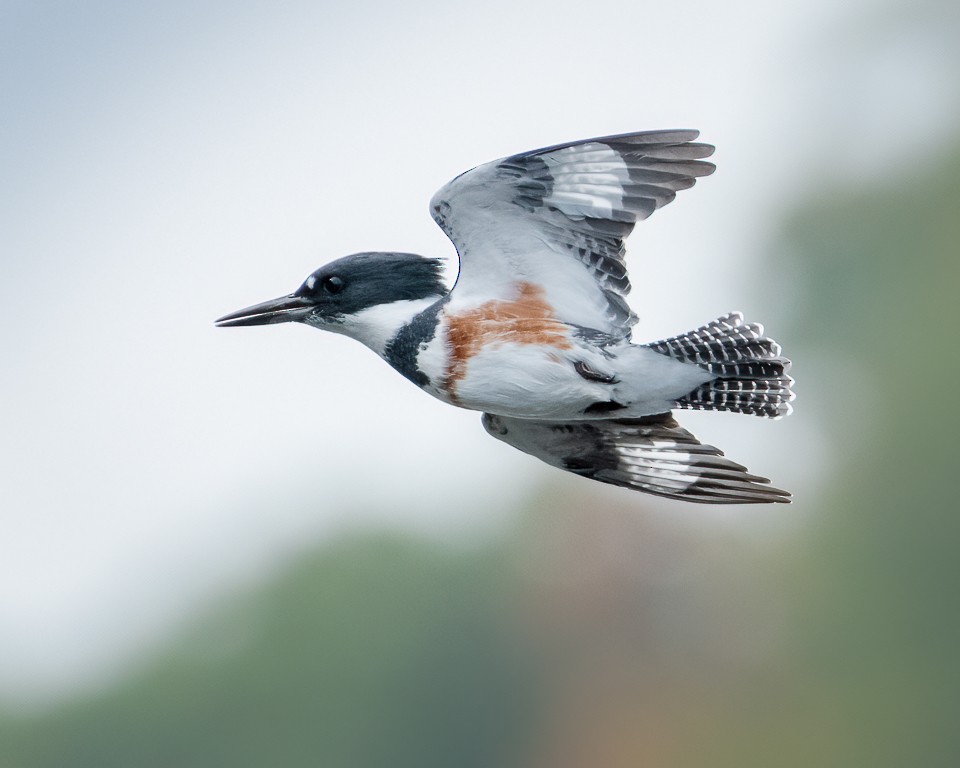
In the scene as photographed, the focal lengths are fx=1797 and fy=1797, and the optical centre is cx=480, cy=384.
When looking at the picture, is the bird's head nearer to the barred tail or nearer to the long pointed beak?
the long pointed beak

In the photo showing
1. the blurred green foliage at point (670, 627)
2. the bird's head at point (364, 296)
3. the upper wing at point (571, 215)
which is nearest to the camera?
the upper wing at point (571, 215)

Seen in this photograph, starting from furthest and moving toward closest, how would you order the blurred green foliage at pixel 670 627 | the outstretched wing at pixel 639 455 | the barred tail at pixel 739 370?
the blurred green foliage at pixel 670 627 < the outstretched wing at pixel 639 455 < the barred tail at pixel 739 370

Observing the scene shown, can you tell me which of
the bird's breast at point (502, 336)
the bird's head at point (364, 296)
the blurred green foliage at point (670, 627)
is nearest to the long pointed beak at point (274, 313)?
the bird's head at point (364, 296)

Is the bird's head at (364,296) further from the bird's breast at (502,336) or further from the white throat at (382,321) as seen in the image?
the bird's breast at (502,336)

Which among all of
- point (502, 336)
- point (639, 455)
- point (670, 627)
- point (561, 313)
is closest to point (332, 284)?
point (502, 336)

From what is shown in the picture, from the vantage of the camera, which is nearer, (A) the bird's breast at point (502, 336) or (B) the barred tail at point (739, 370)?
(A) the bird's breast at point (502, 336)

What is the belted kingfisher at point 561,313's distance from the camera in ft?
16.5

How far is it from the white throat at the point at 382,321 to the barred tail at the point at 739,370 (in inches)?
31.3

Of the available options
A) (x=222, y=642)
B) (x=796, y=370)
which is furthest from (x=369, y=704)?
(x=796, y=370)

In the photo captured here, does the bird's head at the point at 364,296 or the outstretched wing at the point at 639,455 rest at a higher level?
the bird's head at the point at 364,296

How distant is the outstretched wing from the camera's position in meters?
5.42

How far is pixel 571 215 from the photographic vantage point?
5098 mm

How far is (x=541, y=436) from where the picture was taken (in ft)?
18.2

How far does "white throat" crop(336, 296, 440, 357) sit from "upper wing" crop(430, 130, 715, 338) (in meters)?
0.18
